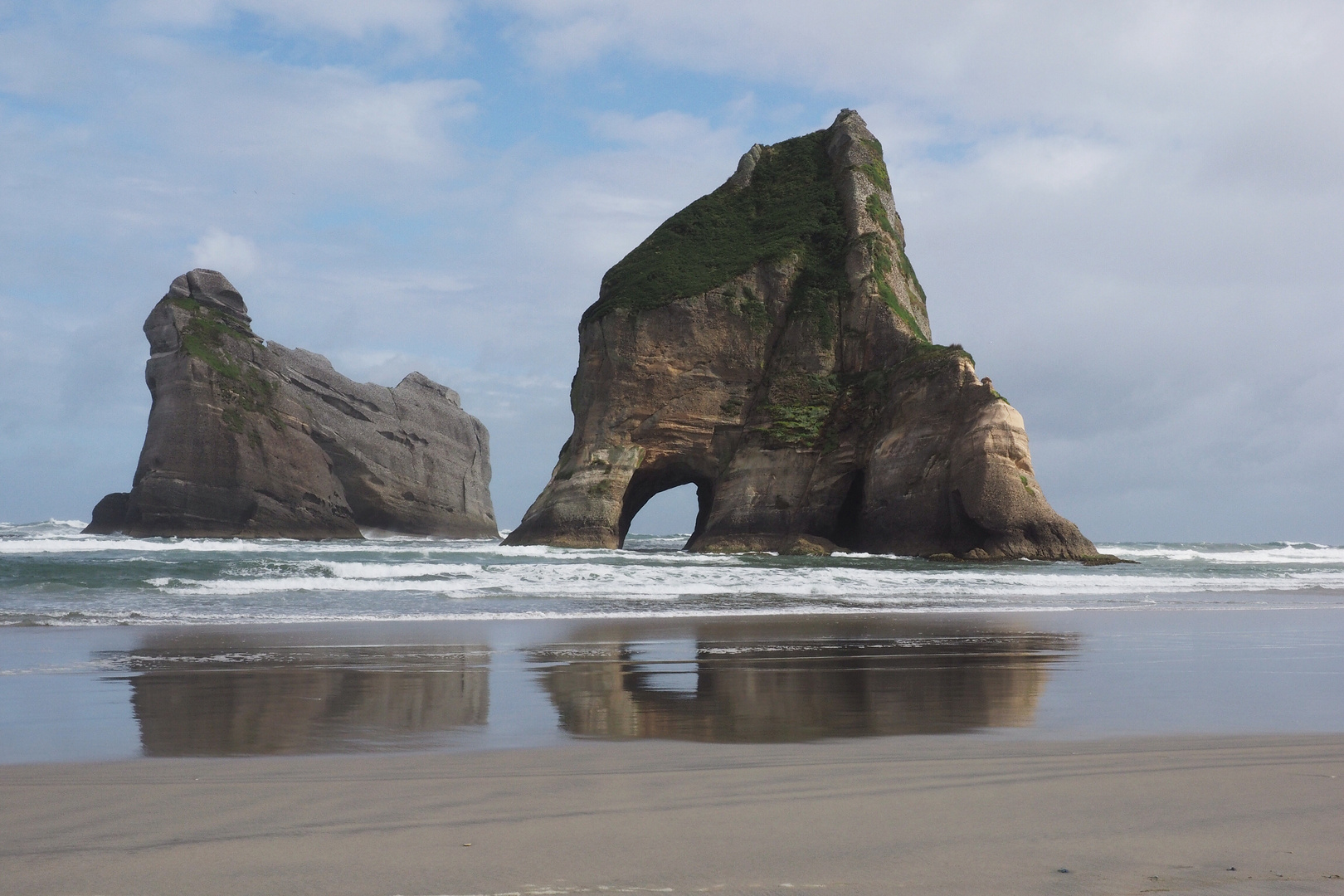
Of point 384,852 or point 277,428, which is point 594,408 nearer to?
point 277,428

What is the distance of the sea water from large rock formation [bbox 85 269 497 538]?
22.5 meters

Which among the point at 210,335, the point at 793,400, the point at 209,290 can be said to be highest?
the point at 209,290

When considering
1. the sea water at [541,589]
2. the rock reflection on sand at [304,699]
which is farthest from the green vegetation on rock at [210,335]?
the rock reflection on sand at [304,699]

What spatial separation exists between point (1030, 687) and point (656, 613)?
729 centimetres

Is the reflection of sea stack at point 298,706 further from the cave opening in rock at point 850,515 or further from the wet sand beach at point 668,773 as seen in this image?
the cave opening in rock at point 850,515

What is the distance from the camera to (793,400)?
37.4 meters

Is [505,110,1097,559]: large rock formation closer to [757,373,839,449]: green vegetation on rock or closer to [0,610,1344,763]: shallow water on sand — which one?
[757,373,839,449]: green vegetation on rock

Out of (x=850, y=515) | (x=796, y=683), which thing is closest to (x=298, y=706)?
(x=796, y=683)

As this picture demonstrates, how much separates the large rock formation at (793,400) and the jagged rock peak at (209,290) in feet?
74.2

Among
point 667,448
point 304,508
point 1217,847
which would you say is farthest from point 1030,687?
point 304,508

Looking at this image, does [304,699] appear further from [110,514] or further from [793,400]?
[110,514]

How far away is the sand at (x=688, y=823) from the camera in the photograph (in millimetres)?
2557

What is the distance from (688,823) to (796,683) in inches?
153

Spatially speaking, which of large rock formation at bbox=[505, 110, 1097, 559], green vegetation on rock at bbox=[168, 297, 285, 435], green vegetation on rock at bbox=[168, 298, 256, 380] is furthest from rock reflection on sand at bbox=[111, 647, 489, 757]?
green vegetation on rock at bbox=[168, 298, 256, 380]
